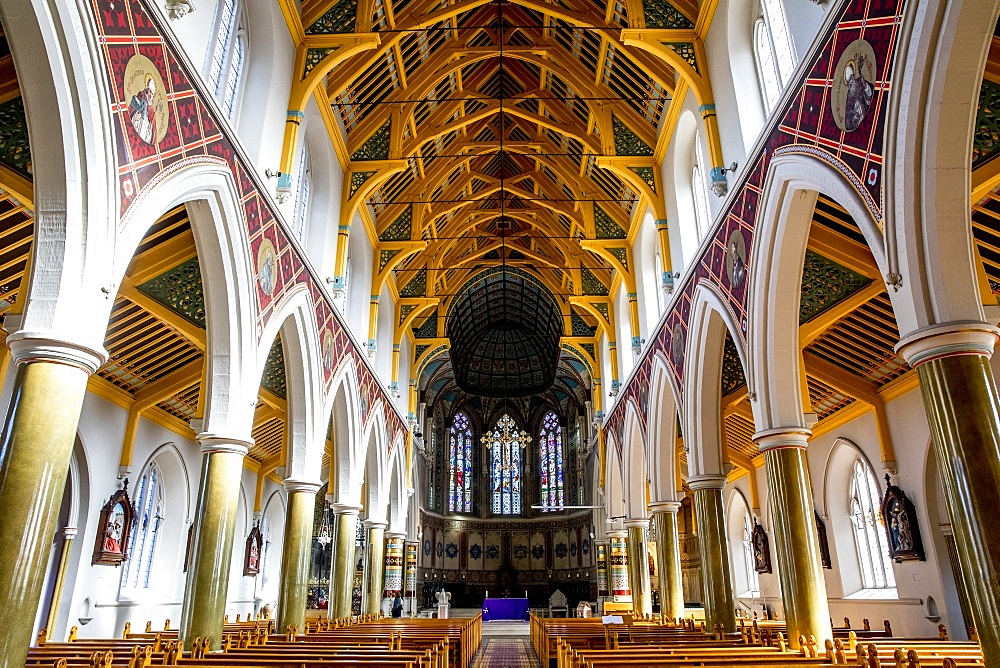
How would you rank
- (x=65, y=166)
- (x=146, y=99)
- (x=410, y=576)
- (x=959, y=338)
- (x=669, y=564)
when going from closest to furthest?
(x=959, y=338) < (x=65, y=166) < (x=146, y=99) < (x=669, y=564) < (x=410, y=576)

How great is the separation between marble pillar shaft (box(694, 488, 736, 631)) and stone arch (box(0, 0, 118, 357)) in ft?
32.6

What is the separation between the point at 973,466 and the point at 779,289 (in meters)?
4.03

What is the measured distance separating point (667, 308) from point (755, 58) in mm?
5248

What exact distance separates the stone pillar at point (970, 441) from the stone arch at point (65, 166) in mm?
7023

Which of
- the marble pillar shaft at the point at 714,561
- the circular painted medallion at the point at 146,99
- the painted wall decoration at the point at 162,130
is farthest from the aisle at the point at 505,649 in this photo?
the circular painted medallion at the point at 146,99

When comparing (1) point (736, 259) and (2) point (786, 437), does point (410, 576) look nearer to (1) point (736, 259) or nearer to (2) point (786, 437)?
(2) point (786, 437)

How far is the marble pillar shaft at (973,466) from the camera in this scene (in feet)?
16.6

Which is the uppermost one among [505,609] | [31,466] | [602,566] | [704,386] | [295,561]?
[704,386]

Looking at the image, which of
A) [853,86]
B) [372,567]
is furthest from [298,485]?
[853,86]

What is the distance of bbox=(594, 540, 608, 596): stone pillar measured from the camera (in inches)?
1153

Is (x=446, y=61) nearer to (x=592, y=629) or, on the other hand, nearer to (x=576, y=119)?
(x=576, y=119)

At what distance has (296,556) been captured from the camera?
12336 mm

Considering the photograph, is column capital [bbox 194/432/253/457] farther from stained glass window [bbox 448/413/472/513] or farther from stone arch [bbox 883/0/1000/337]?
stained glass window [bbox 448/413/472/513]

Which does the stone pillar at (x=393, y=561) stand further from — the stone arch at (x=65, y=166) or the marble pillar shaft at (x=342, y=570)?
the stone arch at (x=65, y=166)
